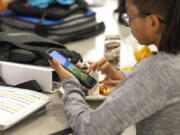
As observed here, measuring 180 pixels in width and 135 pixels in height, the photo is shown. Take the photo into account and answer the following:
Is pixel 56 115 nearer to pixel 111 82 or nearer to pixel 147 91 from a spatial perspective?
pixel 111 82

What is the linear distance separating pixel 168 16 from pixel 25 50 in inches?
22.5

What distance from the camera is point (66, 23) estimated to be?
1752 mm

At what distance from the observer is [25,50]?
1.08 m

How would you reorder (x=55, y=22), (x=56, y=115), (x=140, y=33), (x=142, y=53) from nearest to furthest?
1. (x=140, y=33)
2. (x=56, y=115)
3. (x=142, y=53)
4. (x=55, y=22)

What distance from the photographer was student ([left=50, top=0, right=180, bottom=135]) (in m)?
0.67

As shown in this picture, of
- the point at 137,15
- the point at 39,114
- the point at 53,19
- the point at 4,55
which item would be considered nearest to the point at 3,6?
the point at 53,19

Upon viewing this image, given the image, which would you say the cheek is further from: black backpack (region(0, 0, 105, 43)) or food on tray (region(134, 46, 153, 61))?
black backpack (region(0, 0, 105, 43))

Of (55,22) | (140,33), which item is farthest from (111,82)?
(55,22)

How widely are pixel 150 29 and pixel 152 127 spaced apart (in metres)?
0.25

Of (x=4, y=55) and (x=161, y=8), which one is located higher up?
(x=161, y=8)

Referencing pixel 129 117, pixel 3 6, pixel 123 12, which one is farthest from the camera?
pixel 3 6

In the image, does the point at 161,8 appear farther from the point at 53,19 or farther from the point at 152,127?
the point at 53,19

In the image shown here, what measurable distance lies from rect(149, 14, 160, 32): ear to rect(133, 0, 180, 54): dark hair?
0.01 metres

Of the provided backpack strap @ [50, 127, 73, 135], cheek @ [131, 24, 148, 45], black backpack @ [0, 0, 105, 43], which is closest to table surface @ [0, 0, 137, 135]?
backpack strap @ [50, 127, 73, 135]
